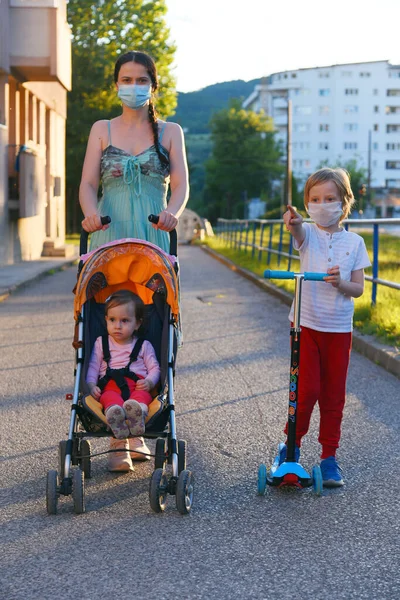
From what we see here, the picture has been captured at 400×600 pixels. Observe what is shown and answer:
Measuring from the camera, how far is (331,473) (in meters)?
5.01

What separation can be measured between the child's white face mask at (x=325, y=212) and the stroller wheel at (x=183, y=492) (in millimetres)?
1450

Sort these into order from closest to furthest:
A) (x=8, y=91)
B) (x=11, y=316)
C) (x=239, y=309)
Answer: (x=11, y=316)
(x=239, y=309)
(x=8, y=91)

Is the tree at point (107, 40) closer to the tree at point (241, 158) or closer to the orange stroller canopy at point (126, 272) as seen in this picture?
the orange stroller canopy at point (126, 272)

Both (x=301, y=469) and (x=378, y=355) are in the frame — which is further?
(x=378, y=355)

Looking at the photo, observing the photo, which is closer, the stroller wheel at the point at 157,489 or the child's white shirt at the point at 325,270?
the stroller wheel at the point at 157,489

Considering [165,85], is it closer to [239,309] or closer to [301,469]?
[239,309]

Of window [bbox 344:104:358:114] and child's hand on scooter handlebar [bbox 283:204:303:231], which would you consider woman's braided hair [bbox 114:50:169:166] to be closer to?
child's hand on scooter handlebar [bbox 283:204:303:231]

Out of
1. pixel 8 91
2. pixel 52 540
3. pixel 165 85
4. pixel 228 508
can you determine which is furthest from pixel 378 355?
pixel 165 85

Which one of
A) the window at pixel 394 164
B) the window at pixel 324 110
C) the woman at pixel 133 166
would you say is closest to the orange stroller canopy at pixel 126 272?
the woman at pixel 133 166

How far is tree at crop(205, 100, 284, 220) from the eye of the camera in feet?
384

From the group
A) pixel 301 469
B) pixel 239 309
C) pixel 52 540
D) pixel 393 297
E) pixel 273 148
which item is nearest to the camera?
pixel 52 540

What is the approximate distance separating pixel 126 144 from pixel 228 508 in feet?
6.41

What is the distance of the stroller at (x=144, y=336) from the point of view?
4449 millimetres

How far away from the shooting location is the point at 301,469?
4.84m
